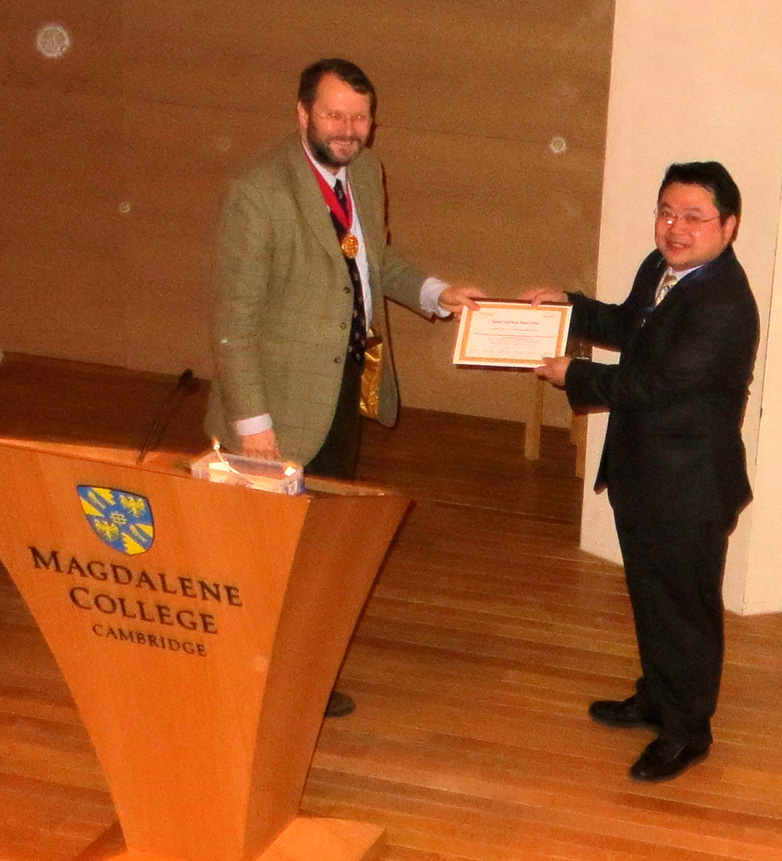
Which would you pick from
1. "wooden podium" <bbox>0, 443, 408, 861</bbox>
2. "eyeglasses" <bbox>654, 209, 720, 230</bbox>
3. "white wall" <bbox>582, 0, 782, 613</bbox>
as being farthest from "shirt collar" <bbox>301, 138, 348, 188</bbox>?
"white wall" <bbox>582, 0, 782, 613</bbox>

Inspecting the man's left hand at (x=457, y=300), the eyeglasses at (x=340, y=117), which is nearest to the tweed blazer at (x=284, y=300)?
the eyeglasses at (x=340, y=117)

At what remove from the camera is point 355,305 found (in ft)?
10.7

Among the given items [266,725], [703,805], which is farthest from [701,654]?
[266,725]

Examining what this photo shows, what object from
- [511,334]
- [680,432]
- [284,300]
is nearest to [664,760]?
[680,432]

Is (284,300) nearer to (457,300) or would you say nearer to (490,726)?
(457,300)

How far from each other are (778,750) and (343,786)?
1155mm

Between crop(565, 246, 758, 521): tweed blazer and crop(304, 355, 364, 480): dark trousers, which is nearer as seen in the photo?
crop(565, 246, 758, 521): tweed blazer

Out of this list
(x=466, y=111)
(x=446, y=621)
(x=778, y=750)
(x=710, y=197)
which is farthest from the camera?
(x=466, y=111)

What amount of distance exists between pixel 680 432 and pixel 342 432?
2.90 ft

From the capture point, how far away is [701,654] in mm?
3158

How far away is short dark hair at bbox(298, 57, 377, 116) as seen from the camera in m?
3.01

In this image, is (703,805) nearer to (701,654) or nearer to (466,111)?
(701,654)

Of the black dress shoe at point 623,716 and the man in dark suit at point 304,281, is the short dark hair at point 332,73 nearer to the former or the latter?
the man in dark suit at point 304,281

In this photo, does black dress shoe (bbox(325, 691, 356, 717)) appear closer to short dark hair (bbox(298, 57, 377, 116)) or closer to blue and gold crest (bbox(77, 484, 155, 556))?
blue and gold crest (bbox(77, 484, 155, 556))
